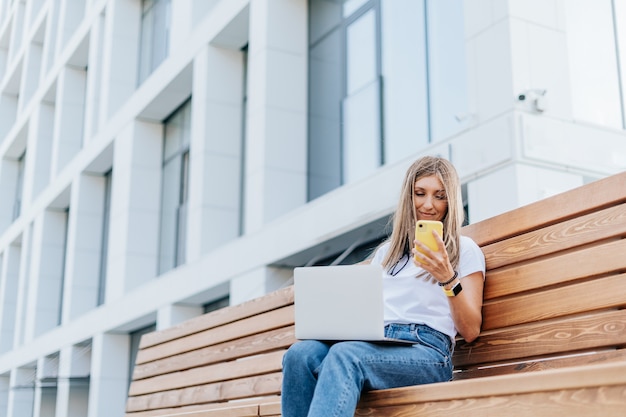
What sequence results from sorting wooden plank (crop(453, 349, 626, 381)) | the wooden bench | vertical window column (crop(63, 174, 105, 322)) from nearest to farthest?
the wooden bench → wooden plank (crop(453, 349, 626, 381)) → vertical window column (crop(63, 174, 105, 322))

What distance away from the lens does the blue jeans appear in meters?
3.59

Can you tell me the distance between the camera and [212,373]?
Result: 268 inches

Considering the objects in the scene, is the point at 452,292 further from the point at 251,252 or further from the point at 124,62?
the point at 124,62

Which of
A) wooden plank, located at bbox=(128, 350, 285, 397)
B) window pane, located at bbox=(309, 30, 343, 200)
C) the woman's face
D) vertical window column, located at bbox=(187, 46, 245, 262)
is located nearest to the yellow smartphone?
the woman's face

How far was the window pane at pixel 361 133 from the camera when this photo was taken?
11375 millimetres

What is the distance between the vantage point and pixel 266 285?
39.5 ft

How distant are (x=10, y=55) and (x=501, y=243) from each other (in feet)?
111

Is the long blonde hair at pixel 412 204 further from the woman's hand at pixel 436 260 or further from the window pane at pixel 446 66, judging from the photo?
the window pane at pixel 446 66

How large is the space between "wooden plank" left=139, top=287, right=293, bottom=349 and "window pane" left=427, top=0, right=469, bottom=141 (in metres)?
3.80

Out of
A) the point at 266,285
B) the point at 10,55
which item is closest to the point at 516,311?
the point at 266,285

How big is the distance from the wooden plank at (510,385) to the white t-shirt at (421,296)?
1.45 feet

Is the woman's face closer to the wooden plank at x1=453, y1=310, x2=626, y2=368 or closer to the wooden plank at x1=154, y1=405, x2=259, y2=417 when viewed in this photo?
the wooden plank at x1=453, y1=310, x2=626, y2=368

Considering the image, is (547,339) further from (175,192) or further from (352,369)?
(175,192)

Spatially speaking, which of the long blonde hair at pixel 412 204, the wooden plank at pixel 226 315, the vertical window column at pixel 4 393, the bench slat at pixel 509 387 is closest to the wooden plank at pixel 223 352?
the wooden plank at pixel 226 315
